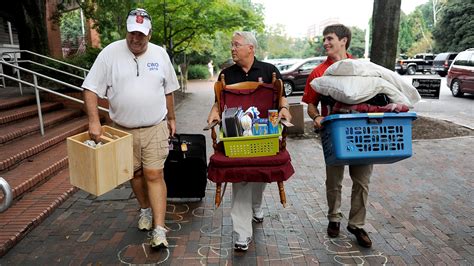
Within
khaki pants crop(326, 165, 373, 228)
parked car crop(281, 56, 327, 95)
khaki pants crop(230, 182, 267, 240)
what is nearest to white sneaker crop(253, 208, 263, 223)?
khaki pants crop(230, 182, 267, 240)

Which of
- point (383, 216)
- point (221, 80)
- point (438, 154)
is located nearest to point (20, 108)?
point (221, 80)

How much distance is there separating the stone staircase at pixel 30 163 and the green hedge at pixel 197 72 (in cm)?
2393

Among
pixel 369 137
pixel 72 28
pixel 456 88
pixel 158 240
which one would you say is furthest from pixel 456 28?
pixel 158 240

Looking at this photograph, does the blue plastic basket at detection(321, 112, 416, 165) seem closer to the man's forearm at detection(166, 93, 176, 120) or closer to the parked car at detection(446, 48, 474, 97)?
the man's forearm at detection(166, 93, 176, 120)

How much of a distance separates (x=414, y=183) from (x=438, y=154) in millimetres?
1756

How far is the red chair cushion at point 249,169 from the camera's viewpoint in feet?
10.1

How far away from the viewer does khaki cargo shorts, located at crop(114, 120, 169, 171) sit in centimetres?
335

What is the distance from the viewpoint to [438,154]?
6.55 meters

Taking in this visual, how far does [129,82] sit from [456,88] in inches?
583

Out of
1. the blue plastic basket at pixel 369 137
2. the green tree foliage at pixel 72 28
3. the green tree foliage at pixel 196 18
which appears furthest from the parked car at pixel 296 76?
the green tree foliage at pixel 72 28

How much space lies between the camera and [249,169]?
10.1 ft

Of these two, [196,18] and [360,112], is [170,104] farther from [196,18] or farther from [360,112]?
[196,18]

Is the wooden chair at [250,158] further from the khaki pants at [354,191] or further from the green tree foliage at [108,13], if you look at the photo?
the green tree foliage at [108,13]

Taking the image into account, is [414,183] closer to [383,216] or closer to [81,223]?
[383,216]
